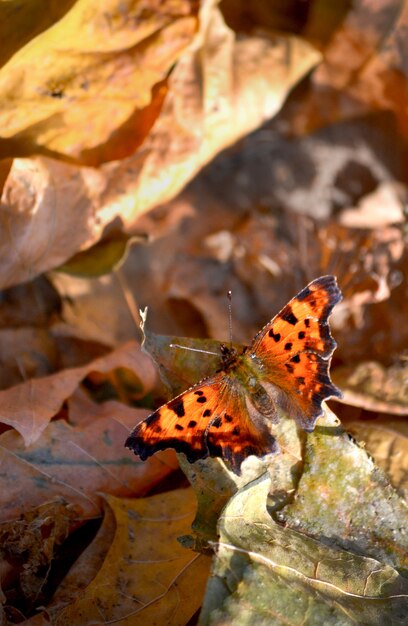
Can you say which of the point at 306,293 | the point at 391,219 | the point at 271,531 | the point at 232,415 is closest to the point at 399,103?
the point at 391,219

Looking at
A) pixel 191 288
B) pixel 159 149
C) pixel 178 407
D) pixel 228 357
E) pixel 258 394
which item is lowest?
pixel 191 288

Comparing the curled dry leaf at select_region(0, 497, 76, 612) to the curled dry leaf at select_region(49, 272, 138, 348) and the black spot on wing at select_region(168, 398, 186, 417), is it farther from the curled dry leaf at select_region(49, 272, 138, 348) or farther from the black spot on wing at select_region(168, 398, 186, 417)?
the curled dry leaf at select_region(49, 272, 138, 348)

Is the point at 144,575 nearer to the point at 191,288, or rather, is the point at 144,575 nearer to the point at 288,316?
the point at 288,316

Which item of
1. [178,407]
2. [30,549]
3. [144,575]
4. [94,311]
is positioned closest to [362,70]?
[94,311]

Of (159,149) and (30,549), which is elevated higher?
(159,149)

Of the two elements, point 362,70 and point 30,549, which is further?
point 362,70

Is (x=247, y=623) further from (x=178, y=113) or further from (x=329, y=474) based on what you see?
(x=178, y=113)

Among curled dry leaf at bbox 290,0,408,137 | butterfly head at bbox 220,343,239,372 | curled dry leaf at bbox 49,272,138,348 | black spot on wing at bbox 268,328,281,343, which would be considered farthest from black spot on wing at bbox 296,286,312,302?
curled dry leaf at bbox 290,0,408,137

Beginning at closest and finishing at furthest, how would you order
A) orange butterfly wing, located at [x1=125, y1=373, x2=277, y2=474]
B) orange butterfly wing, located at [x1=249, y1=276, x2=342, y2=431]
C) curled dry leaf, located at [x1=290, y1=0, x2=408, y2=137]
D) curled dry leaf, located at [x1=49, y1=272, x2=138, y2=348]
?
orange butterfly wing, located at [x1=125, y1=373, x2=277, y2=474]
orange butterfly wing, located at [x1=249, y1=276, x2=342, y2=431]
curled dry leaf, located at [x1=49, y1=272, x2=138, y2=348]
curled dry leaf, located at [x1=290, y1=0, x2=408, y2=137]
